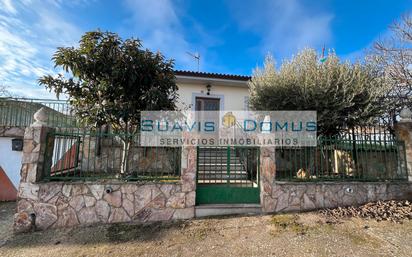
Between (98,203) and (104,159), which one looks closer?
(98,203)

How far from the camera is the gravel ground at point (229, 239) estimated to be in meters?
3.30

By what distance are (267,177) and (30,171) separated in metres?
5.10

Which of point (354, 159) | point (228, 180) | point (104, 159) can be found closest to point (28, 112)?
point (104, 159)

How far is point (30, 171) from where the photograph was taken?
4152 mm

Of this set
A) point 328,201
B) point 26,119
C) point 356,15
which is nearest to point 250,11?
point 356,15

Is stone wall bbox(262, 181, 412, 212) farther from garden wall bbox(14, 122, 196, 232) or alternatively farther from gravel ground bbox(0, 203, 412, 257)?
garden wall bbox(14, 122, 196, 232)

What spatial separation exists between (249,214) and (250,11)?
269 inches

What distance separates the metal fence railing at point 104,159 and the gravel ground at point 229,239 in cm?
113

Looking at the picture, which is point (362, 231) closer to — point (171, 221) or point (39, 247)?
point (171, 221)

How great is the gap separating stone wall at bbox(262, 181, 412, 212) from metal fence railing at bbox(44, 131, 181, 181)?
2428 millimetres

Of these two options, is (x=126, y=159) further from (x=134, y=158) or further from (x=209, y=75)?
(x=209, y=75)

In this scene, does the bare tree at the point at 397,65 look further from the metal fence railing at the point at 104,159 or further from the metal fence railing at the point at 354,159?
the metal fence railing at the point at 104,159

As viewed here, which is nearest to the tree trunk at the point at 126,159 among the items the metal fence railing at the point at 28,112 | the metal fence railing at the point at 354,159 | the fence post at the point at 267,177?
the metal fence railing at the point at 28,112

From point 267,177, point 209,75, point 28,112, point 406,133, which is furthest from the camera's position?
point 209,75
